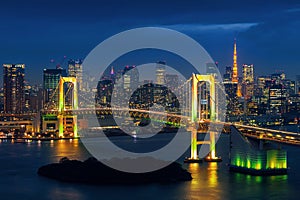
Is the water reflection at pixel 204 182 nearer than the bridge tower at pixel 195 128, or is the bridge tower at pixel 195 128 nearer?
the water reflection at pixel 204 182

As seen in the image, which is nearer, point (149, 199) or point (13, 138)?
point (149, 199)

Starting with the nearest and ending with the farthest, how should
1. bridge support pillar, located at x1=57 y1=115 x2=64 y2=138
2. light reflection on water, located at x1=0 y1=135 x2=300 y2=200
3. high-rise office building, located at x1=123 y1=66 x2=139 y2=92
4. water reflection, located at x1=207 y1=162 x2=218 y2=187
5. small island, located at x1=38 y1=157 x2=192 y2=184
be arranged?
light reflection on water, located at x1=0 y1=135 x2=300 y2=200
water reflection, located at x1=207 y1=162 x2=218 y2=187
small island, located at x1=38 y1=157 x2=192 y2=184
bridge support pillar, located at x1=57 y1=115 x2=64 y2=138
high-rise office building, located at x1=123 y1=66 x2=139 y2=92

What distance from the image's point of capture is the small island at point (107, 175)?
37.6 feet

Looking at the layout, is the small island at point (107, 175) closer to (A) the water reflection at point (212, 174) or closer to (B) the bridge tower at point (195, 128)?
(A) the water reflection at point (212, 174)

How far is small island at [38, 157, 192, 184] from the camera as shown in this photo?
37.6 ft

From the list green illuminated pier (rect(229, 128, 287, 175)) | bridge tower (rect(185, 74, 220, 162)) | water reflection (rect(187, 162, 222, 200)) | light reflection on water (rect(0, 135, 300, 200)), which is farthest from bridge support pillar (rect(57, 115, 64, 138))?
green illuminated pier (rect(229, 128, 287, 175))

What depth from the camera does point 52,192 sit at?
10680 millimetres

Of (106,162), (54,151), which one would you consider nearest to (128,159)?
(106,162)

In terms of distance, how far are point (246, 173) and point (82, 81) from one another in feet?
58.5

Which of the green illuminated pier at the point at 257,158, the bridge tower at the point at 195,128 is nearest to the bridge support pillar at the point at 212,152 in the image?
the bridge tower at the point at 195,128

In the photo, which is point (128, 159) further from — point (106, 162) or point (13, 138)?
point (13, 138)

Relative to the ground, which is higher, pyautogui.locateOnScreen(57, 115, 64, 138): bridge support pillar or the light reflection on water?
pyautogui.locateOnScreen(57, 115, 64, 138): bridge support pillar

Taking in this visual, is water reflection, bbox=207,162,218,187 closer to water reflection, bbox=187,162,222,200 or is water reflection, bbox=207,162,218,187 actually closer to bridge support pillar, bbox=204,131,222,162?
water reflection, bbox=187,162,222,200

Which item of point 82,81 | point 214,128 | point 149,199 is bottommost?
point 149,199
